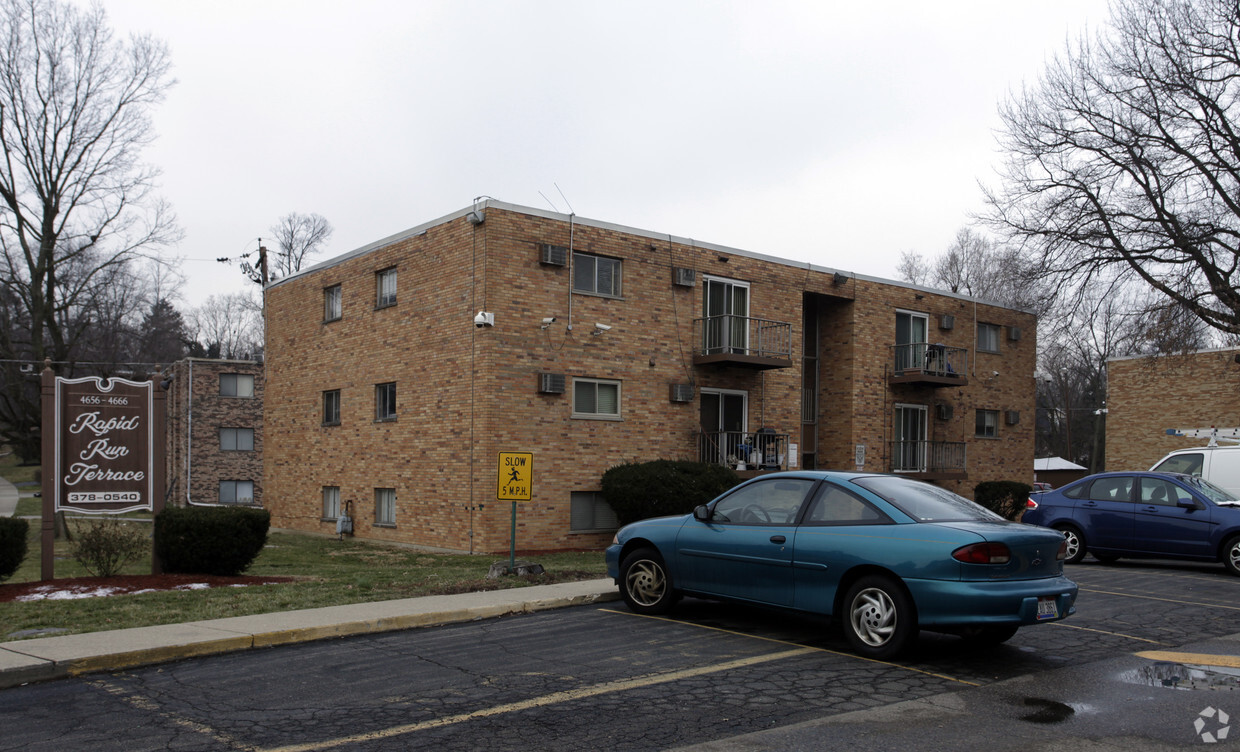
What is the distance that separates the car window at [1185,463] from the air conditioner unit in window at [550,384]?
11593 millimetres

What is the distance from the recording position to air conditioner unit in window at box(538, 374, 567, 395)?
19.3m

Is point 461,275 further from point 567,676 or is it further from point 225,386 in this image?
point 225,386

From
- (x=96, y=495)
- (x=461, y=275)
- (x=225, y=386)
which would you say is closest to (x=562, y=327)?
(x=461, y=275)

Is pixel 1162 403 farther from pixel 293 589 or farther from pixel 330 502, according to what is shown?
pixel 293 589

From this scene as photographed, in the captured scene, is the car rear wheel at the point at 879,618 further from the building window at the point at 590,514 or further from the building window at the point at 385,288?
the building window at the point at 385,288

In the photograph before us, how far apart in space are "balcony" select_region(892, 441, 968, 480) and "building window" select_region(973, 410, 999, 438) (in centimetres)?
161

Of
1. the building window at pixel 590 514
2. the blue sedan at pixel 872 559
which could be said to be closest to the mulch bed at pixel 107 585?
the blue sedan at pixel 872 559

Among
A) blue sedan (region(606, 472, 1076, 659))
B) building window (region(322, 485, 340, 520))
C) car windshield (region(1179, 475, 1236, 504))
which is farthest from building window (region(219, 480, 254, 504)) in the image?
car windshield (region(1179, 475, 1236, 504))

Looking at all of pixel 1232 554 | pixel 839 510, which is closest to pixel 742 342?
pixel 1232 554

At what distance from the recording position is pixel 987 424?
30328 mm

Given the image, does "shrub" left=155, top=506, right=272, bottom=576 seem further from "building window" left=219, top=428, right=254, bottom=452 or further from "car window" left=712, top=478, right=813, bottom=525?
"building window" left=219, top=428, right=254, bottom=452

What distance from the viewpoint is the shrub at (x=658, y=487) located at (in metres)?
18.8

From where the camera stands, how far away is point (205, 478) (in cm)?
3934

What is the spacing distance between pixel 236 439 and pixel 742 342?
25994 mm
